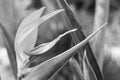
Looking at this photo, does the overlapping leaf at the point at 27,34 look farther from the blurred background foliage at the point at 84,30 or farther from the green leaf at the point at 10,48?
the blurred background foliage at the point at 84,30

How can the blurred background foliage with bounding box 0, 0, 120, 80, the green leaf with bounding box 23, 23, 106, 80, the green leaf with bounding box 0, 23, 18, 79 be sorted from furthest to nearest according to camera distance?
the blurred background foliage with bounding box 0, 0, 120, 80 < the green leaf with bounding box 0, 23, 18, 79 < the green leaf with bounding box 23, 23, 106, 80

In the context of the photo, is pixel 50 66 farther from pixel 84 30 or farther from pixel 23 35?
pixel 84 30

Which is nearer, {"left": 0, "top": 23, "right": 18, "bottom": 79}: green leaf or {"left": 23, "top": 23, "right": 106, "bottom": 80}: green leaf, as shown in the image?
{"left": 23, "top": 23, "right": 106, "bottom": 80}: green leaf

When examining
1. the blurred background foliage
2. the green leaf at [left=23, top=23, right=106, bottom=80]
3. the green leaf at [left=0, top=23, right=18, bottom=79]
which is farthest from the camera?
the blurred background foliage

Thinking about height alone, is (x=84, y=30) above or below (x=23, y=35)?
below

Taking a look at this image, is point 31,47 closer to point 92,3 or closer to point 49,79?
point 49,79

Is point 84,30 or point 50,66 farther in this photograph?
point 84,30

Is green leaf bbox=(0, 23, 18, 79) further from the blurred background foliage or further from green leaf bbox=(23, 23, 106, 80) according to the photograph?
the blurred background foliage

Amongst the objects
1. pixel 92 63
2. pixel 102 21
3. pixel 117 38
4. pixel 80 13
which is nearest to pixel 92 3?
pixel 80 13

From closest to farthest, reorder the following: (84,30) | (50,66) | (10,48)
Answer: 1. (50,66)
2. (10,48)
3. (84,30)

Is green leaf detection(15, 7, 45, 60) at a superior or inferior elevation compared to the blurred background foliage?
superior

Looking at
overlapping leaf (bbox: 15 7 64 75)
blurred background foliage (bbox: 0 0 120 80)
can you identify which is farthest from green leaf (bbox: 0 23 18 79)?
blurred background foliage (bbox: 0 0 120 80)

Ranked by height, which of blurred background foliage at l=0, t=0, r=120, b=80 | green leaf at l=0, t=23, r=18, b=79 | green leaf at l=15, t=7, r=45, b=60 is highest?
green leaf at l=15, t=7, r=45, b=60

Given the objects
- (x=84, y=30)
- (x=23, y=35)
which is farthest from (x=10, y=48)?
(x=84, y=30)
